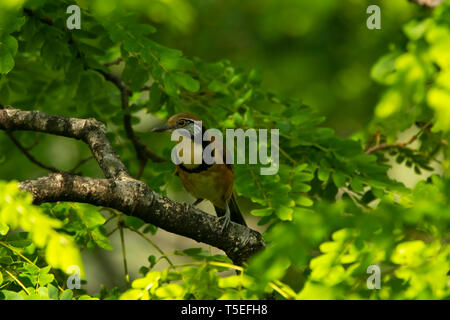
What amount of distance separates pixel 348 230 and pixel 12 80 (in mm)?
3335

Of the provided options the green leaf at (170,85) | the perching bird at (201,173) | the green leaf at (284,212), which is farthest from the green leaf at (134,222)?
the green leaf at (284,212)

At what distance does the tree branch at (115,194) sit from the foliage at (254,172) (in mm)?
170

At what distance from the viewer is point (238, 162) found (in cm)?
429

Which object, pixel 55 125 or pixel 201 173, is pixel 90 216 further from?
pixel 201 173

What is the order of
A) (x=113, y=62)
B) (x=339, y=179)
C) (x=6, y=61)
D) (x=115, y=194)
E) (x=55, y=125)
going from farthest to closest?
(x=113, y=62), (x=339, y=179), (x=55, y=125), (x=6, y=61), (x=115, y=194)

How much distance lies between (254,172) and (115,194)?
1175 millimetres

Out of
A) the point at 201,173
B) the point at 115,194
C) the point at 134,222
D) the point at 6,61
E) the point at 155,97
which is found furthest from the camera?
the point at 201,173

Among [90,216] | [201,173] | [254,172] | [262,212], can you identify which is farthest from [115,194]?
[201,173]

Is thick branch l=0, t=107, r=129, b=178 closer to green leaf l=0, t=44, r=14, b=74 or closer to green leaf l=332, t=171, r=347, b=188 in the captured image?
green leaf l=0, t=44, r=14, b=74

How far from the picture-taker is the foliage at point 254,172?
2.26 metres

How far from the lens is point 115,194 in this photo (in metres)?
3.31
